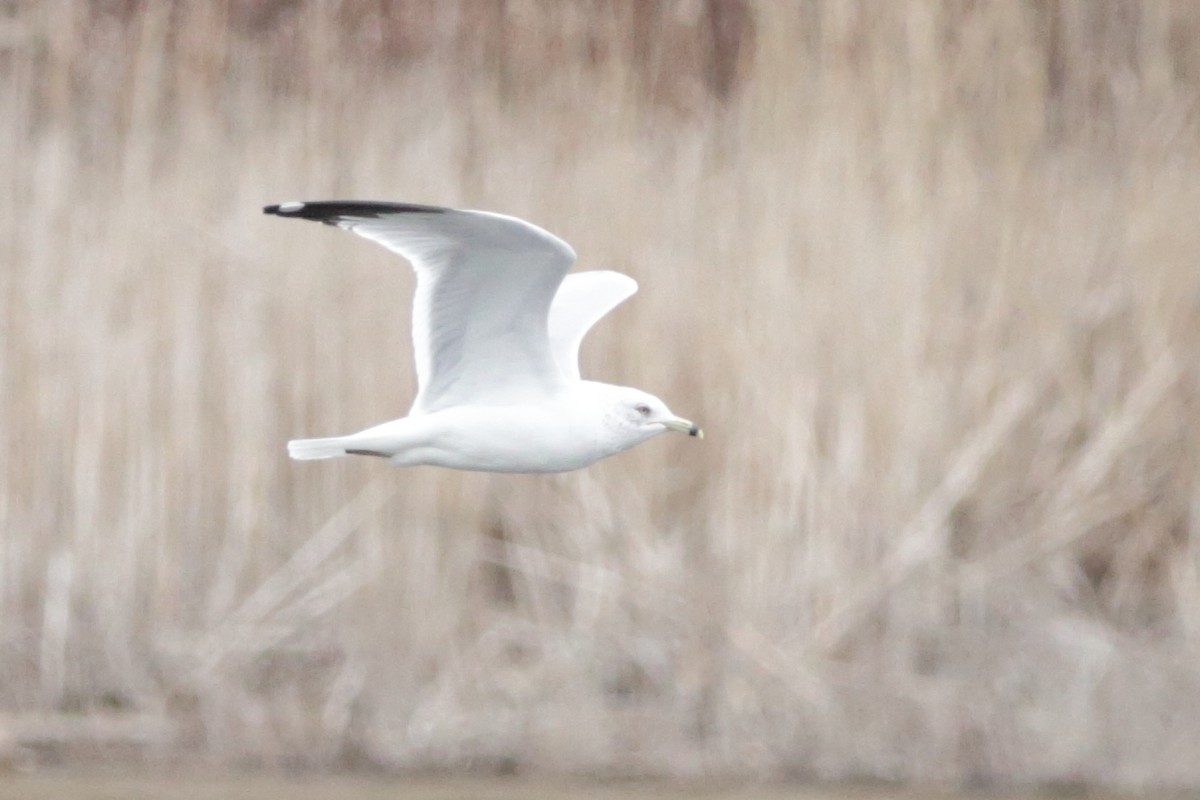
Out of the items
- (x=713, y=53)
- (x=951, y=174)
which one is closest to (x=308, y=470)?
(x=951, y=174)

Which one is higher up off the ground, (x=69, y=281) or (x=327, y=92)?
(x=327, y=92)

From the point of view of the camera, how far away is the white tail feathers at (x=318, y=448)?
3.37 metres

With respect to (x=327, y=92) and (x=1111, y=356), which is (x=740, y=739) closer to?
(x=1111, y=356)

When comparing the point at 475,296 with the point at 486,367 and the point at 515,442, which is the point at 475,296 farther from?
the point at 515,442

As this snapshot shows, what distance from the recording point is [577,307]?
3.92 m

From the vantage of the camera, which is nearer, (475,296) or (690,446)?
(475,296)

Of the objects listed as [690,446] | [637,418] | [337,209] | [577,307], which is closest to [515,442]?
[637,418]

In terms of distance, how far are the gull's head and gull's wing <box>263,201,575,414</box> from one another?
13 centimetres

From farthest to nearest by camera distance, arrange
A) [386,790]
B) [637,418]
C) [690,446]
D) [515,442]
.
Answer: [690,446] < [386,790] < [637,418] < [515,442]

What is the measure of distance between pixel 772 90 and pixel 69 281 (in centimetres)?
167

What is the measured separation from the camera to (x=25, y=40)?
5.16 metres

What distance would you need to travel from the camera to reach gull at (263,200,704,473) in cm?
334

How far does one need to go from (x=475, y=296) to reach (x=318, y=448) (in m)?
0.37

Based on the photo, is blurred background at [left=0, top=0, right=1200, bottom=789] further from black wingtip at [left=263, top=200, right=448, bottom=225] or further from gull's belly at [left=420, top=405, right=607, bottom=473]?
black wingtip at [left=263, top=200, right=448, bottom=225]
